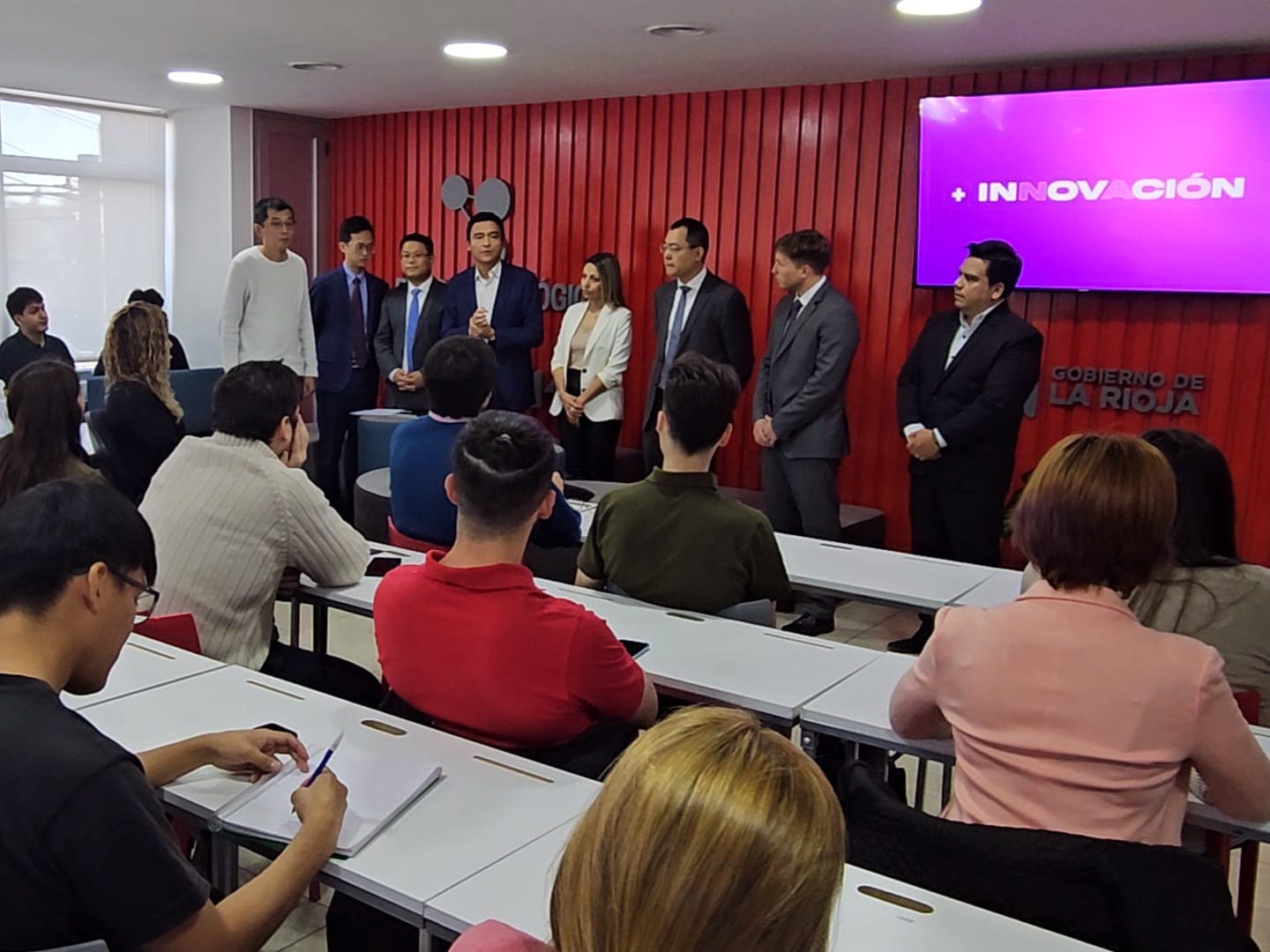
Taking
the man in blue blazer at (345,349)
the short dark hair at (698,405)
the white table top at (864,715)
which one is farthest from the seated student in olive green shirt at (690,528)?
the man in blue blazer at (345,349)

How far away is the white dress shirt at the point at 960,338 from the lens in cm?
479

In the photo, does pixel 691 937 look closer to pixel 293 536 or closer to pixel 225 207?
pixel 293 536

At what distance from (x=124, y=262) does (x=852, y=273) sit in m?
5.02

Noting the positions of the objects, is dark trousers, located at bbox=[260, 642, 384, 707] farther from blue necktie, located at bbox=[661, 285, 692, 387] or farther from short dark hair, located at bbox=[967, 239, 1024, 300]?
blue necktie, located at bbox=[661, 285, 692, 387]

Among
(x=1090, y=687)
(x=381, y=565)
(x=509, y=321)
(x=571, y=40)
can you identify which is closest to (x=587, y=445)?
(x=509, y=321)

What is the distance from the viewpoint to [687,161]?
21.0ft

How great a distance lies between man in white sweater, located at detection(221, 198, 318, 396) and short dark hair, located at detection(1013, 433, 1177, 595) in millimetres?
5002

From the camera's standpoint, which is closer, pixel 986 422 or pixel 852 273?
pixel 986 422

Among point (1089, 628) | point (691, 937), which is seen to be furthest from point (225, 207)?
point (691, 937)

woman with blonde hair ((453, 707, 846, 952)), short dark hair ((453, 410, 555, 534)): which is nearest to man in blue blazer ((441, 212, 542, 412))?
short dark hair ((453, 410, 555, 534))

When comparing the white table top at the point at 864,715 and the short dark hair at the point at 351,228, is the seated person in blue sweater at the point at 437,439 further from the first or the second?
the short dark hair at the point at 351,228

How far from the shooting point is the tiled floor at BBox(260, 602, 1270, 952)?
275cm

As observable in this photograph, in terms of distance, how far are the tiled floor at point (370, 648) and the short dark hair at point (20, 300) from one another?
2.93m

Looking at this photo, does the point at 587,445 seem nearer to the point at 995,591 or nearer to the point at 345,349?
the point at 345,349
